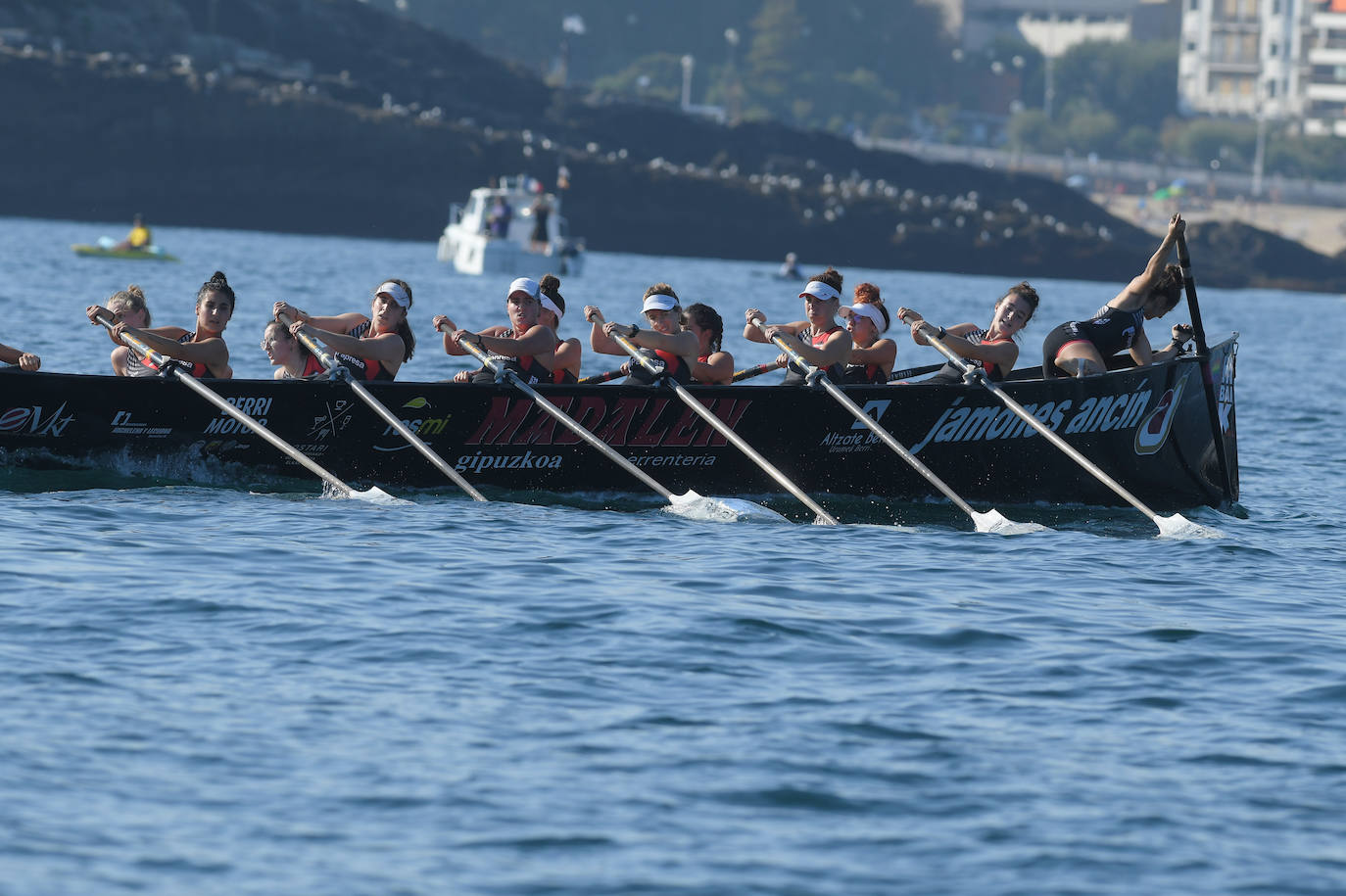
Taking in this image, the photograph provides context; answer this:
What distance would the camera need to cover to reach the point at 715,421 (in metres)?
13.3

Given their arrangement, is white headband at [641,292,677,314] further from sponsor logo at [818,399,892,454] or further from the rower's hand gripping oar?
sponsor logo at [818,399,892,454]

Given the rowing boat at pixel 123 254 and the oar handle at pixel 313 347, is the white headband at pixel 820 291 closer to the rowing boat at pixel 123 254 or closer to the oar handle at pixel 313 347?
the oar handle at pixel 313 347

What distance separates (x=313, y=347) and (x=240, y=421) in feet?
2.41

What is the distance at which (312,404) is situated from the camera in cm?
1302

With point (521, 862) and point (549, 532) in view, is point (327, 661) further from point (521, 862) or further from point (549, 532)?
point (549, 532)

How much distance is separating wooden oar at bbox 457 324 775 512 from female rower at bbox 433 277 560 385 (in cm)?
9

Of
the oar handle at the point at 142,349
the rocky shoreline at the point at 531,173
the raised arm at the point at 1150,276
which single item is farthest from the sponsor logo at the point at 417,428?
the rocky shoreline at the point at 531,173

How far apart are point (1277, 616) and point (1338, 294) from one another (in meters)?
101

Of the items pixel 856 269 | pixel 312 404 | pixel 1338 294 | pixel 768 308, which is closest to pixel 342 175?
pixel 856 269

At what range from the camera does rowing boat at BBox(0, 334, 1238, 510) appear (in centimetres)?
1287

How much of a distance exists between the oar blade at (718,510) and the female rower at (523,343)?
1362mm

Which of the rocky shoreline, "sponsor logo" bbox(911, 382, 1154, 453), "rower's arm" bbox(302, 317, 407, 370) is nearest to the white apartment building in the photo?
the rocky shoreline

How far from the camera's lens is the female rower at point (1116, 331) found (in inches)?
539

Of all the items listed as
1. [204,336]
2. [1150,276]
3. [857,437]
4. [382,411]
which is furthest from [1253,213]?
[204,336]
